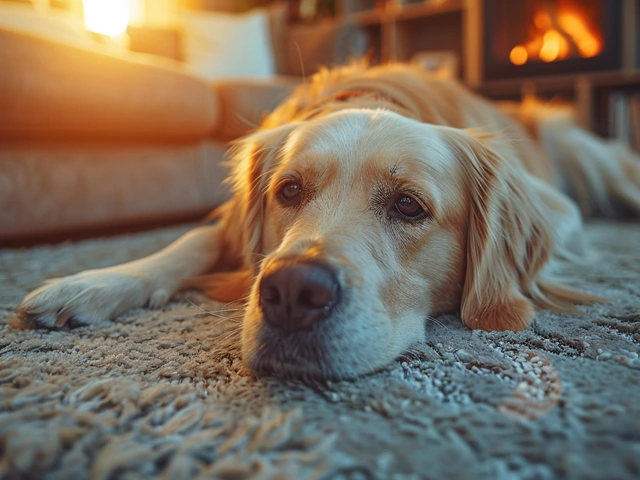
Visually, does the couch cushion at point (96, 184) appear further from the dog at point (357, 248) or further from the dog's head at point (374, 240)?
the dog's head at point (374, 240)

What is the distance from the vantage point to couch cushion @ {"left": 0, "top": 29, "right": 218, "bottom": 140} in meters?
2.21

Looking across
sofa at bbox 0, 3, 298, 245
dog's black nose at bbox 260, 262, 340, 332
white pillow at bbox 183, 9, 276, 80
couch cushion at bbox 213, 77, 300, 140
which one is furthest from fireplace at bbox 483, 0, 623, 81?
dog's black nose at bbox 260, 262, 340, 332

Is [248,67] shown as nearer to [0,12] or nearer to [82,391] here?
[0,12]

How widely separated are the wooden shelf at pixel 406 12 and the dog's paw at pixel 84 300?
5.02 metres

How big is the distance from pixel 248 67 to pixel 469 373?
4.67 m

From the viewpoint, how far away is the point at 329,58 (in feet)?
17.6

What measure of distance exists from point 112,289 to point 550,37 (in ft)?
17.2

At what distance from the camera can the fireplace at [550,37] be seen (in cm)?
487

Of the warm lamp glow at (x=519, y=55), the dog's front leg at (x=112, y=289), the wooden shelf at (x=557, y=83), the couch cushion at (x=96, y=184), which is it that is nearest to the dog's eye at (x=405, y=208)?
the dog's front leg at (x=112, y=289)

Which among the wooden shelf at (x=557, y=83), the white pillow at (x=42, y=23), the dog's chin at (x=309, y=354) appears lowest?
the dog's chin at (x=309, y=354)

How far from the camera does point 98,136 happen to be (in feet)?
8.82

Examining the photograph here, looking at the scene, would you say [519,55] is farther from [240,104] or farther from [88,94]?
[88,94]

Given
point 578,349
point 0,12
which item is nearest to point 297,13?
point 0,12

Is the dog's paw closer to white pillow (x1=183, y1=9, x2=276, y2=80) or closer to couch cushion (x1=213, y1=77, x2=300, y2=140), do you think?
couch cushion (x1=213, y1=77, x2=300, y2=140)
